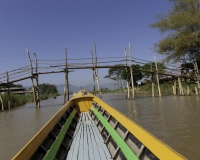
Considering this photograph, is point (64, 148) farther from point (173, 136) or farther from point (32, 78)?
point (32, 78)

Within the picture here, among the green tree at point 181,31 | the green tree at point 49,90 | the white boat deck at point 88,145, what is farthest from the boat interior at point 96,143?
the green tree at point 49,90

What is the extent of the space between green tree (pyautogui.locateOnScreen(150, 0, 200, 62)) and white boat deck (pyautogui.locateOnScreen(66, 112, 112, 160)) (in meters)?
15.0

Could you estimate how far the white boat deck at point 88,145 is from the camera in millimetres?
3920

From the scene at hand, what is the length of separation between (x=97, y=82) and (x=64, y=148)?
14636mm

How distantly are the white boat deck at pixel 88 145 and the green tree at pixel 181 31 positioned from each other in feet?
49.3

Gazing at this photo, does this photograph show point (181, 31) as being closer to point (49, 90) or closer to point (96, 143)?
point (96, 143)

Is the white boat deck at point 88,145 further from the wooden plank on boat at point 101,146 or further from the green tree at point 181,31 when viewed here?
the green tree at point 181,31

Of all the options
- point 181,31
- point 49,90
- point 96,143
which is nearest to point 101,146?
point 96,143

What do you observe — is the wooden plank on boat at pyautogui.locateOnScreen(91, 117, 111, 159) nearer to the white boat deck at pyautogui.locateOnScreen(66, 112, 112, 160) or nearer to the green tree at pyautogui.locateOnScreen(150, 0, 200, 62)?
the white boat deck at pyautogui.locateOnScreen(66, 112, 112, 160)

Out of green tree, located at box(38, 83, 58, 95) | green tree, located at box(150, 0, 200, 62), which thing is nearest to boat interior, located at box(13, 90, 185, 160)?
green tree, located at box(150, 0, 200, 62)

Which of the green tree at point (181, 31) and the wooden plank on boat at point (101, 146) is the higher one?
the green tree at point (181, 31)

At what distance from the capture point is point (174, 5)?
20.5 m

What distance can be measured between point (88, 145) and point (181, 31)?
702 inches

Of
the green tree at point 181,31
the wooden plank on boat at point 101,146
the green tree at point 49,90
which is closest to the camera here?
the wooden plank on boat at point 101,146
